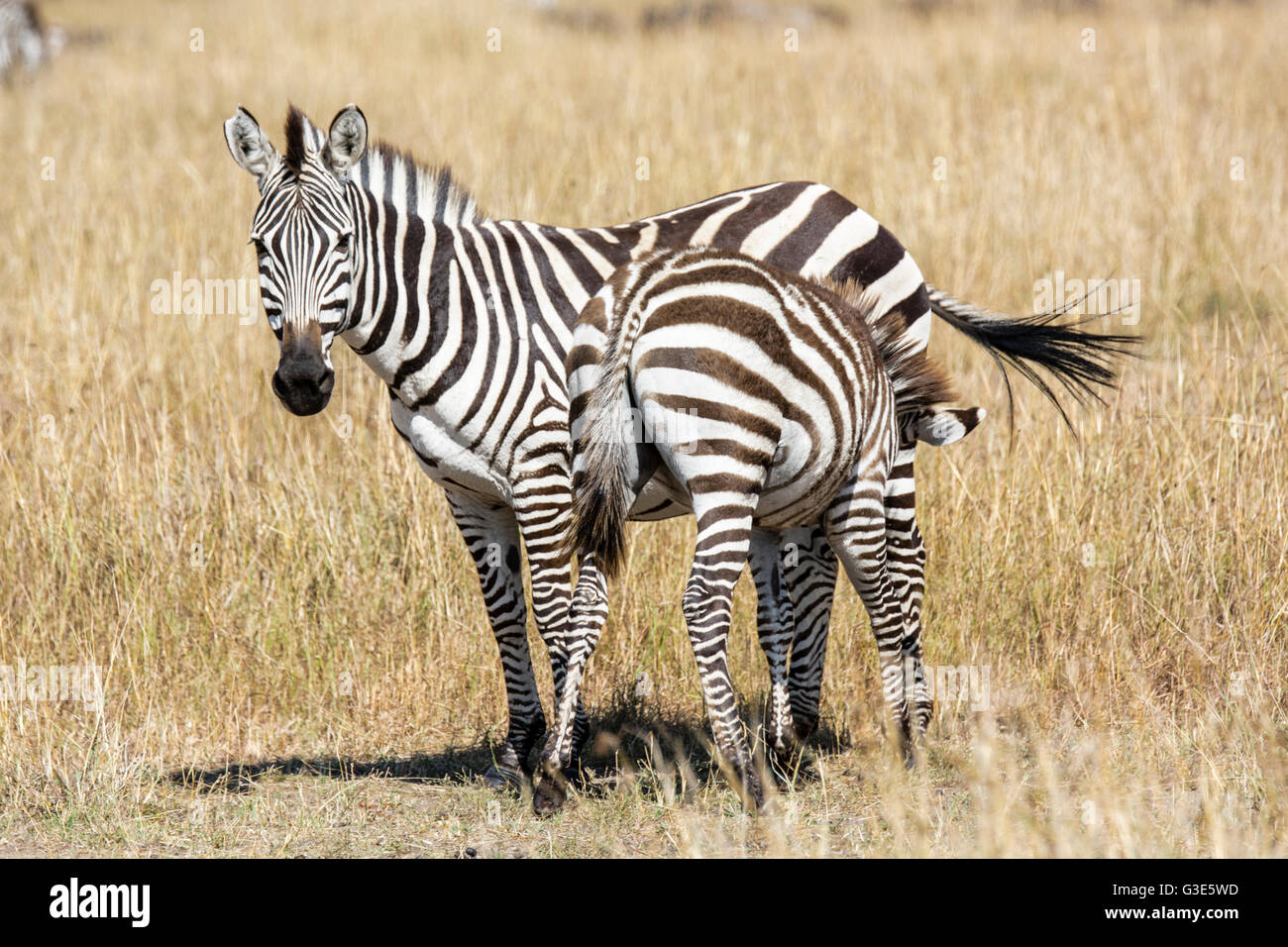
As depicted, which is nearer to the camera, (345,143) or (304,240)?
(304,240)

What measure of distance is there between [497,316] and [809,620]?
194 centimetres

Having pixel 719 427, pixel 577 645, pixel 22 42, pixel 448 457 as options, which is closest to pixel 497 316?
pixel 448 457

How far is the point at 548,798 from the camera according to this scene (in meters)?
4.84

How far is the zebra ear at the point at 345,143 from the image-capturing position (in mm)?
4652

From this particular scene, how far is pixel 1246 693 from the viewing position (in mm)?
5574

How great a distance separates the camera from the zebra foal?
13.8 feet

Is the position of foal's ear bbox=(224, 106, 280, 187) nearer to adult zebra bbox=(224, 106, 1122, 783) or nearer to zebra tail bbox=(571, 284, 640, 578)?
adult zebra bbox=(224, 106, 1122, 783)

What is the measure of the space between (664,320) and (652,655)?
8.13 feet

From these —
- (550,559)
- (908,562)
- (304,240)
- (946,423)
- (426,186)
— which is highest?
(426,186)

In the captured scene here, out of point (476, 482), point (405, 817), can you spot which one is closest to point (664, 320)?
point (476, 482)

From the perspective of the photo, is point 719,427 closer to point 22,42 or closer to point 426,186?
point 426,186

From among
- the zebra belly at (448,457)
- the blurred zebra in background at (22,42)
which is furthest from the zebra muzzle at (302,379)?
the blurred zebra in background at (22,42)
